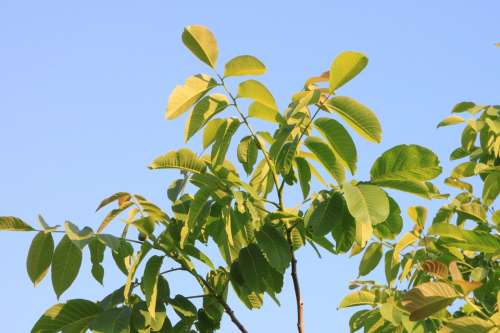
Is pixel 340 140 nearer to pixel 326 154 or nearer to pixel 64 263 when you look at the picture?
pixel 326 154

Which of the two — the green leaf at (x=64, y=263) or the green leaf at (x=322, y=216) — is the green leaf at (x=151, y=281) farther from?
the green leaf at (x=322, y=216)

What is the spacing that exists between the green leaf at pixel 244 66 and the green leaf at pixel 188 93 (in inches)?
2.5

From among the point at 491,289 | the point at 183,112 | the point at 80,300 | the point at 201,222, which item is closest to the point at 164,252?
the point at 201,222

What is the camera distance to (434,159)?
2.07 m

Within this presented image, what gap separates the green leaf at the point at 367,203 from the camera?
6.31 ft

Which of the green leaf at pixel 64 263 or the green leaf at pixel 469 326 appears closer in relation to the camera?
the green leaf at pixel 469 326

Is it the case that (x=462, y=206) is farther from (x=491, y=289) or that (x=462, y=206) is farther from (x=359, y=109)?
(x=359, y=109)

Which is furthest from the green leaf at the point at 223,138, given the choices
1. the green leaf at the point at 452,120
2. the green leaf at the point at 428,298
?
the green leaf at the point at 452,120

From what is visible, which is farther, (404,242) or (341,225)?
(404,242)

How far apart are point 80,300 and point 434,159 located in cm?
113

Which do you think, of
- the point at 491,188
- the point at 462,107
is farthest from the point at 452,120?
the point at 491,188

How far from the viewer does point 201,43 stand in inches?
88.5

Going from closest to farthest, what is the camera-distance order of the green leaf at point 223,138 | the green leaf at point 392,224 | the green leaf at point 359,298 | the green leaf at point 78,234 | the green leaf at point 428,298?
the green leaf at point 428,298 < the green leaf at point 78,234 < the green leaf at point 392,224 < the green leaf at point 223,138 < the green leaf at point 359,298

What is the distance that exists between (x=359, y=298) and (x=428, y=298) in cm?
106
